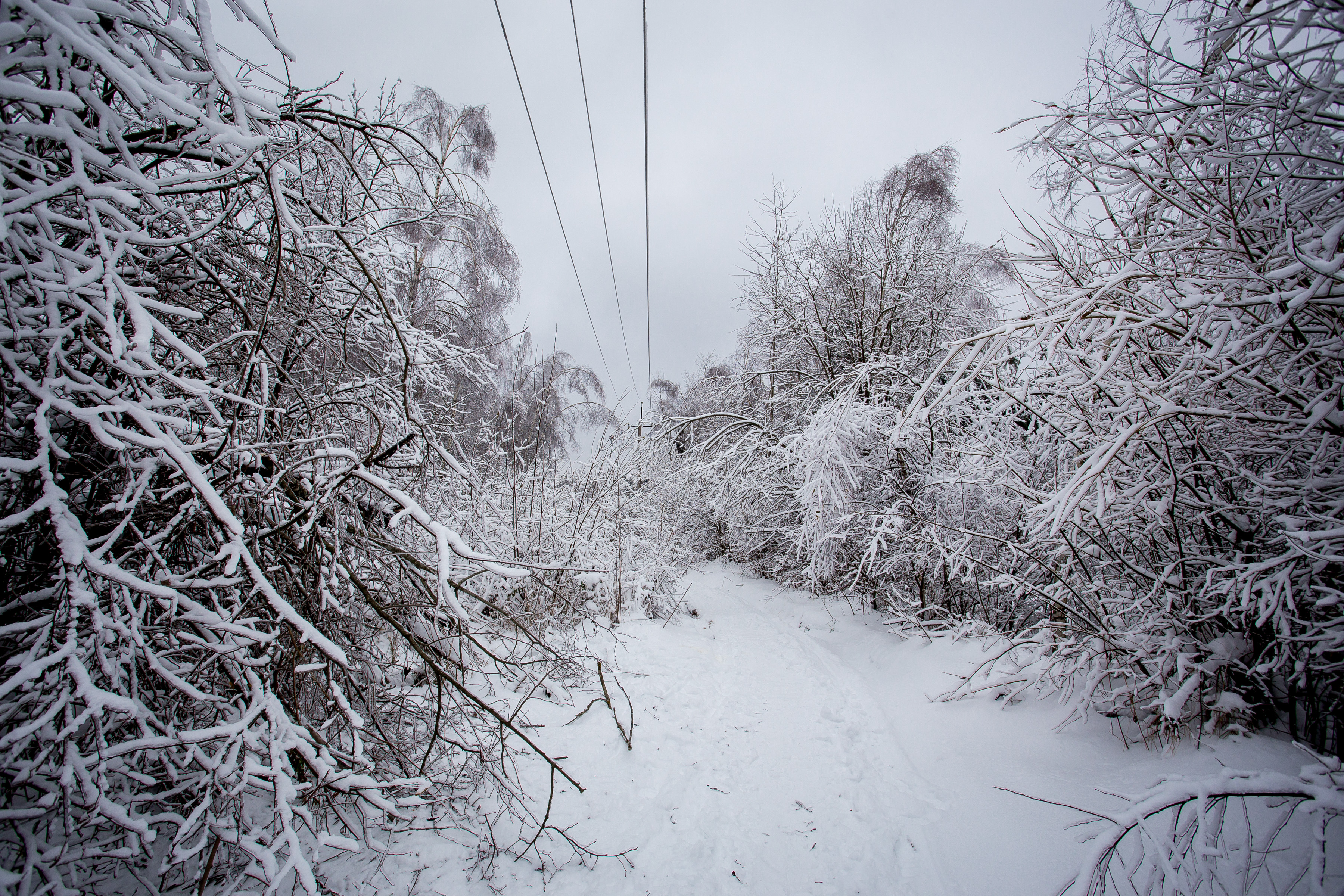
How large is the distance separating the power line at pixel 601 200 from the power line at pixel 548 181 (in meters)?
0.67

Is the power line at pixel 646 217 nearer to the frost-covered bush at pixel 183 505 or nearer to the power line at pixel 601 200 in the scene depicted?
the power line at pixel 601 200

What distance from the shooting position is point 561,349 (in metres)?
10.5

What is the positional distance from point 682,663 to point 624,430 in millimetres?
2825

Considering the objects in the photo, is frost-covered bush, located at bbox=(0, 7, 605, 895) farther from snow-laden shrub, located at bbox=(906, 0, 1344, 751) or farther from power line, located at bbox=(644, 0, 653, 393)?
power line, located at bbox=(644, 0, 653, 393)

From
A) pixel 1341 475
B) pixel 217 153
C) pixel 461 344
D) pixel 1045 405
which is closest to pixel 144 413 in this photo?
pixel 217 153

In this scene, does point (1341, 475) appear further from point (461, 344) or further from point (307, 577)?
point (461, 344)

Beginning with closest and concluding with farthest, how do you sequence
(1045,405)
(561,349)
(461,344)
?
(1045,405), (461,344), (561,349)

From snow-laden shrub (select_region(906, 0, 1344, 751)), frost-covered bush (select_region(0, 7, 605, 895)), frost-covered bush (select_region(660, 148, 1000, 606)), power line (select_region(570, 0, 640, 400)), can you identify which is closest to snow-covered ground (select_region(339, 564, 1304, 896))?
snow-laden shrub (select_region(906, 0, 1344, 751))

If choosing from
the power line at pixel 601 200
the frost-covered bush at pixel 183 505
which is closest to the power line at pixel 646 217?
the power line at pixel 601 200

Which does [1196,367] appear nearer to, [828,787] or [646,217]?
[828,787]

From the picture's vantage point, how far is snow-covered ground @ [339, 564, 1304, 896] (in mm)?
2211

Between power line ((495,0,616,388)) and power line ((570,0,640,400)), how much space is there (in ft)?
2.19

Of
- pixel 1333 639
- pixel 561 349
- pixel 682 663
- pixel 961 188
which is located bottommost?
pixel 682 663

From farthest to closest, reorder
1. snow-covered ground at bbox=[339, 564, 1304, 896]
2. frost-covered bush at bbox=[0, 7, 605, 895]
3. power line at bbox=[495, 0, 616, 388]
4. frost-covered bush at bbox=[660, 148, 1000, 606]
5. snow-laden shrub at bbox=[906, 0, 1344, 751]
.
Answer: frost-covered bush at bbox=[660, 148, 1000, 606] < power line at bbox=[495, 0, 616, 388] < snow-covered ground at bbox=[339, 564, 1304, 896] < snow-laden shrub at bbox=[906, 0, 1344, 751] < frost-covered bush at bbox=[0, 7, 605, 895]
